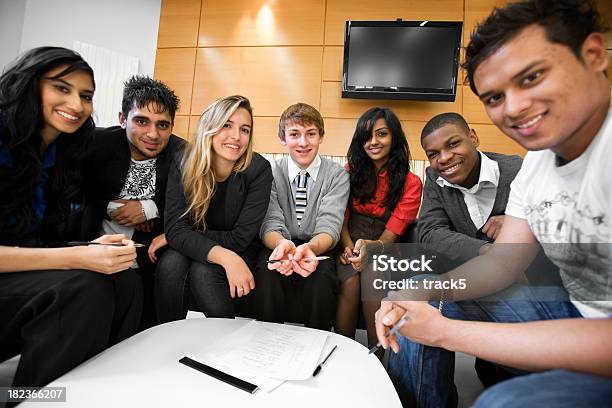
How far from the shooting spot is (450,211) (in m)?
1.50

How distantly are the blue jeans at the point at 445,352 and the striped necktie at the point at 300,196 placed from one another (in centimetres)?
100

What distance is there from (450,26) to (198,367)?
3.64 metres

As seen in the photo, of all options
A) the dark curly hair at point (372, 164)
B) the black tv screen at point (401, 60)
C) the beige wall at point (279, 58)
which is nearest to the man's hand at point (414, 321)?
the dark curly hair at point (372, 164)

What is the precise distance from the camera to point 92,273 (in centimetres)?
95

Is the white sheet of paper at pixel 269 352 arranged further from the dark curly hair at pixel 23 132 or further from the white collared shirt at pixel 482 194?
the white collared shirt at pixel 482 194

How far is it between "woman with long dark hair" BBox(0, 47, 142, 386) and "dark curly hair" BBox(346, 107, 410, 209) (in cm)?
124

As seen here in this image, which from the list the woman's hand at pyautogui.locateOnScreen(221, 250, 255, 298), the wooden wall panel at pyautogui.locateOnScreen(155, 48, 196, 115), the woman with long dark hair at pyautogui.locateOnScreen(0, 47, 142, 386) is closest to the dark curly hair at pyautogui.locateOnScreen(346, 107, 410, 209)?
the woman's hand at pyautogui.locateOnScreen(221, 250, 255, 298)

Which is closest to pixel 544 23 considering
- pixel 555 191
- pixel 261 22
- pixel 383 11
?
pixel 555 191

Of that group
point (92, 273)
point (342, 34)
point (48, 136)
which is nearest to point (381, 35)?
point (342, 34)

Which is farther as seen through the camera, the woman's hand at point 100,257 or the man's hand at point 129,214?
the man's hand at point 129,214

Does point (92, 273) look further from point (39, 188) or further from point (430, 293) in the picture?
point (430, 293)

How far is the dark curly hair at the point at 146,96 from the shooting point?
5.60 feet

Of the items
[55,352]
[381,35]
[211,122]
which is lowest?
[55,352]

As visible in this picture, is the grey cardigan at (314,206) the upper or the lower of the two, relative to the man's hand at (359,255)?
upper
